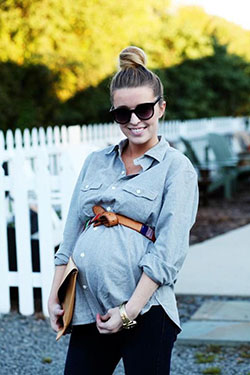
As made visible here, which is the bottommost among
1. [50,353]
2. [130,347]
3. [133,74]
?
[50,353]

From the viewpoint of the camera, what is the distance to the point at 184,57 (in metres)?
33.7

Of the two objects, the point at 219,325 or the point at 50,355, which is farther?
the point at 219,325

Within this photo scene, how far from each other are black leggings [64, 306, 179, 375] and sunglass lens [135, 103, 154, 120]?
2.19 ft

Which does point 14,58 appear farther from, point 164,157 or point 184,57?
point 164,157

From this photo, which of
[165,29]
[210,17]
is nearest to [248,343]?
[165,29]

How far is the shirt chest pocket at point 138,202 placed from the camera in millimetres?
2686

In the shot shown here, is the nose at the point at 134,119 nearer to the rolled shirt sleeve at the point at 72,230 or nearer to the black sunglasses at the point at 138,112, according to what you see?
the black sunglasses at the point at 138,112

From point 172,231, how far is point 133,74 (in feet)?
1.89

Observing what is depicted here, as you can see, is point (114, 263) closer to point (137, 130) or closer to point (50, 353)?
point (137, 130)

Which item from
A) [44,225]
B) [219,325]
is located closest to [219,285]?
[219,325]

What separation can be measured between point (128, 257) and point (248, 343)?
2905 mm

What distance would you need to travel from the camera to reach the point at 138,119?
2.77 metres

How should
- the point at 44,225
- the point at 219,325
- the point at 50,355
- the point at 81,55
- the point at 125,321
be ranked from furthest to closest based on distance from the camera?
the point at 81,55 < the point at 44,225 < the point at 219,325 < the point at 50,355 < the point at 125,321

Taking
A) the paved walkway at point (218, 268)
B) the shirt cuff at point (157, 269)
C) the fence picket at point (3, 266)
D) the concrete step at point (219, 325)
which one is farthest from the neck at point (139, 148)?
the paved walkway at point (218, 268)
